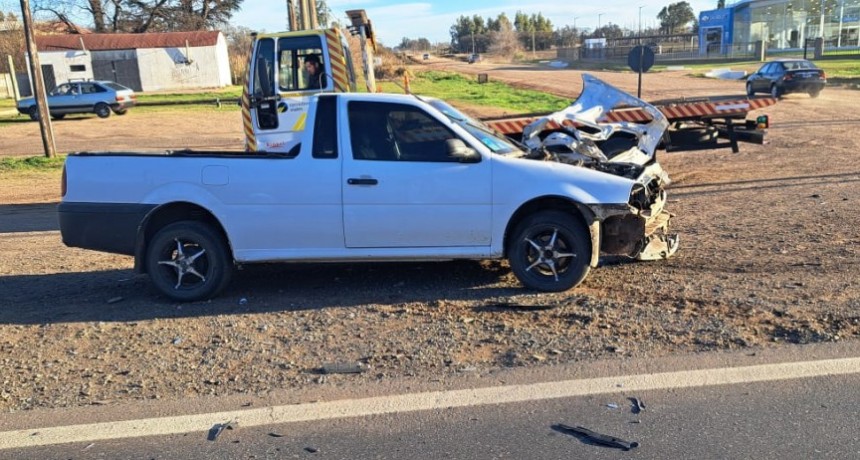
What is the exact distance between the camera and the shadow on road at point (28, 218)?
1032 cm

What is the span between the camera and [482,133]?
21.4ft

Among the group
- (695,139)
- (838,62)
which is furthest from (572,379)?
(838,62)

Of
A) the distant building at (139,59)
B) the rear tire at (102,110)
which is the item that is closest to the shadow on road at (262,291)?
the rear tire at (102,110)

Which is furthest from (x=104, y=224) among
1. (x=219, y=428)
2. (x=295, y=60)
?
(x=295, y=60)

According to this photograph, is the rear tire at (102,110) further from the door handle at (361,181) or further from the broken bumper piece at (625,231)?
the broken bumper piece at (625,231)

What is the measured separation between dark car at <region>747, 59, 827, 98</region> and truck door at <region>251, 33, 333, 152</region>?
24.4 metres

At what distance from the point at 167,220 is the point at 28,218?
636 cm

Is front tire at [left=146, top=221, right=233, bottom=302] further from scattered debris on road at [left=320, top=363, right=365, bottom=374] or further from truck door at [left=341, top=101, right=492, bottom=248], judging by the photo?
scattered debris on road at [left=320, top=363, right=365, bottom=374]

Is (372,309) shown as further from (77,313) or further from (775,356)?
(775,356)

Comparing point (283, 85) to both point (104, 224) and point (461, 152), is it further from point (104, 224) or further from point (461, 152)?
point (461, 152)

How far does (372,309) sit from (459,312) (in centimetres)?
72

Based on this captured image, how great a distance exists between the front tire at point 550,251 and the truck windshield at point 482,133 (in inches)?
27.8

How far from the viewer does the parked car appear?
3069 centimetres

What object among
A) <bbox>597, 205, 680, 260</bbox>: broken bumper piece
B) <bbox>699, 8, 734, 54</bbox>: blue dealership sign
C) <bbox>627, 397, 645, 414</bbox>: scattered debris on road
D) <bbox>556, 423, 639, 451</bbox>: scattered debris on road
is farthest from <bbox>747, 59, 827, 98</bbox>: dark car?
<bbox>699, 8, 734, 54</bbox>: blue dealership sign
